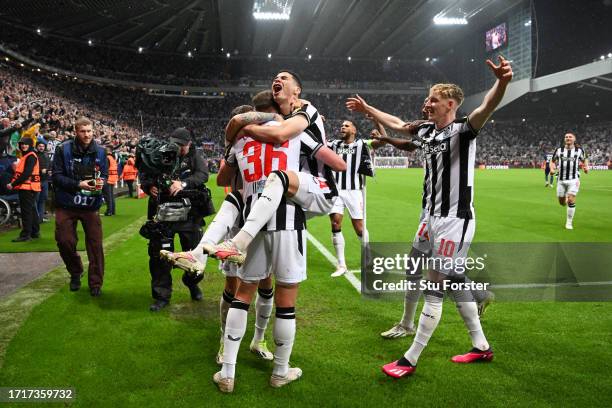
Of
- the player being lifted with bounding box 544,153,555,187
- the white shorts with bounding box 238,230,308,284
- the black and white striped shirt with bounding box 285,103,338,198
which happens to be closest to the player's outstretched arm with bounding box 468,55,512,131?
the black and white striped shirt with bounding box 285,103,338,198

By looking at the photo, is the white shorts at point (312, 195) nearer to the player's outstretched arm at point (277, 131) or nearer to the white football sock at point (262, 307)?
the player's outstretched arm at point (277, 131)

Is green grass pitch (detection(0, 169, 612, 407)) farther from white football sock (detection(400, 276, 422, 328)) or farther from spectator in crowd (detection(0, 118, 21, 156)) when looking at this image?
spectator in crowd (detection(0, 118, 21, 156))

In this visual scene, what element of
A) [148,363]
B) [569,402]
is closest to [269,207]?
[148,363]

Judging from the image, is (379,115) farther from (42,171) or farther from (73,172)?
(42,171)

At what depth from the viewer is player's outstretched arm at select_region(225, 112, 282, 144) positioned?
11.2 ft

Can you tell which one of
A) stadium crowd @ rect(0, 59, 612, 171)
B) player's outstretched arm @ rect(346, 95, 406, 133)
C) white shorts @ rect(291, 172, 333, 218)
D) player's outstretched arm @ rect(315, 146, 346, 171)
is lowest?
white shorts @ rect(291, 172, 333, 218)

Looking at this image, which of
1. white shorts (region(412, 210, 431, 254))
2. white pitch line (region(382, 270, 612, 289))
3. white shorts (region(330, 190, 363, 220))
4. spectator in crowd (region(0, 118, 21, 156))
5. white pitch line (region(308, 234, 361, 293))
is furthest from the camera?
spectator in crowd (region(0, 118, 21, 156))

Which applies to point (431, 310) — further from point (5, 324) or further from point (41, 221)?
point (41, 221)

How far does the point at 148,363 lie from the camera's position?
409 centimetres

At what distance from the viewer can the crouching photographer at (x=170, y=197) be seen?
4.89 meters

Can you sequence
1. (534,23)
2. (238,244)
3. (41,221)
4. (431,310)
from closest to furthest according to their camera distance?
(238,244), (431,310), (41,221), (534,23)

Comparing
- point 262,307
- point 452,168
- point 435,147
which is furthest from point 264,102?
point 262,307

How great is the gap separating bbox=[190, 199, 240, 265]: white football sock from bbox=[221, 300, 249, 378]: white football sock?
0.45 m

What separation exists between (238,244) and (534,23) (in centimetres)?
5009
